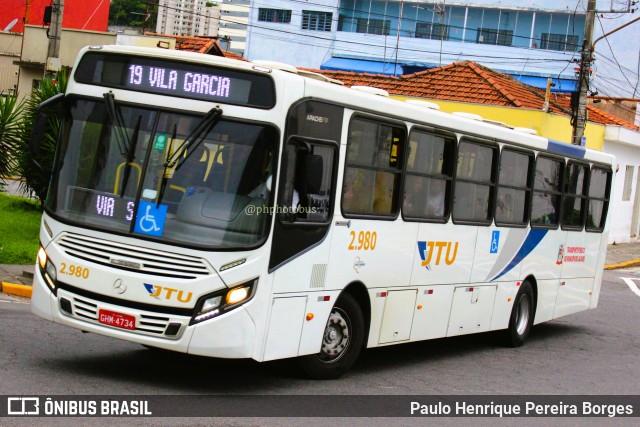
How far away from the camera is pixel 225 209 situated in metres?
8.48

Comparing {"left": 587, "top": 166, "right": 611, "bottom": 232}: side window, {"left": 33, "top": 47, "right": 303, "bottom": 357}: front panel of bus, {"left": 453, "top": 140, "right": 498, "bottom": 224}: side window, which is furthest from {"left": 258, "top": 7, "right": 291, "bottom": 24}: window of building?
{"left": 33, "top": 47, "right": 303, "bottom": 357}: front panel of bus

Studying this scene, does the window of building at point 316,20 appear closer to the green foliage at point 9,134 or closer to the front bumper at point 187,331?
the green foliage at point 9,134

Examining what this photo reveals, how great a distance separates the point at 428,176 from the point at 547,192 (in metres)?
3.99

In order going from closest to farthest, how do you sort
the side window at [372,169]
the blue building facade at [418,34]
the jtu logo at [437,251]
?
the side window at [372,169] → the jtu logo at [437,251] → the blue building facade at [418,34]

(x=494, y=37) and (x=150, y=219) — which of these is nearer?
(x=150, y=219)

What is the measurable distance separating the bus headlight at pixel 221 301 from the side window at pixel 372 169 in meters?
1.61

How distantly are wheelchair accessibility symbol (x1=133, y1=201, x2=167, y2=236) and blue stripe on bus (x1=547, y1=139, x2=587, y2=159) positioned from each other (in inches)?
298

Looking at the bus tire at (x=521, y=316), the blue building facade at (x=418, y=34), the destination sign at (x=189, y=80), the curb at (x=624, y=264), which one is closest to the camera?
the destination sign at (x=189, y=80)

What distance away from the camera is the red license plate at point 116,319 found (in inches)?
332

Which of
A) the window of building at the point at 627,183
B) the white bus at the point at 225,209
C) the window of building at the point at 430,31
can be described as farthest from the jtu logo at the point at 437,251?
the window of building at the point at 430,31

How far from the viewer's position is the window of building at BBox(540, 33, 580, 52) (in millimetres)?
67750

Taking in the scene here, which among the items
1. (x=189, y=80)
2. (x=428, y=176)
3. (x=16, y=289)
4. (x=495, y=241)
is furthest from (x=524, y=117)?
(x=189, y=80)

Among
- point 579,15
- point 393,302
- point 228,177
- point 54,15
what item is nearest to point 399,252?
point 393,302

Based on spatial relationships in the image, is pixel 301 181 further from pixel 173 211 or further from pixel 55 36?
pixel 55 36
